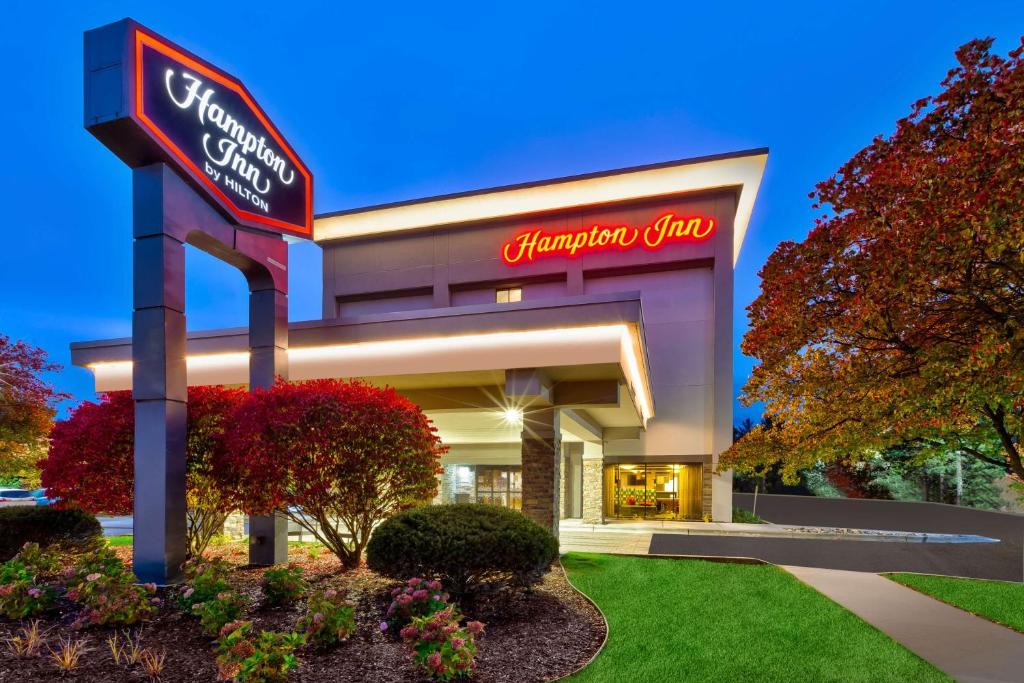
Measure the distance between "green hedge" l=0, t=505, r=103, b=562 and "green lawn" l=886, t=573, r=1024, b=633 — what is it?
1431 centimetres

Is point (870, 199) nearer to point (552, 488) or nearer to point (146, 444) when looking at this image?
point (552, 488)

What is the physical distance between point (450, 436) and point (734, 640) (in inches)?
578

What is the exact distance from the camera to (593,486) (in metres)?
22.7

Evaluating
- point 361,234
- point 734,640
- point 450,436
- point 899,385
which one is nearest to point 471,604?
point 734,640

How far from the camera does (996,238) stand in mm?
5008

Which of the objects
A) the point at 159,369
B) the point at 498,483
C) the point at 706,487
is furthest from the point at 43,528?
the point at 706,487

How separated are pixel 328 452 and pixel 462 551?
2491mm

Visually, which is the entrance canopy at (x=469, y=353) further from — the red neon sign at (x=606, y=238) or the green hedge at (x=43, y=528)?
the red neon sign at (x=606, y=238)

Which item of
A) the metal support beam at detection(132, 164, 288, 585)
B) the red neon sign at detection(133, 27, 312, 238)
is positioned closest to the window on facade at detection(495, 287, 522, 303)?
the red neon sign at detection(133, 27, 312, 238)

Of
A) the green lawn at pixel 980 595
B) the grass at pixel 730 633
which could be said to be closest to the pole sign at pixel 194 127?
the grass at pixel 730 633

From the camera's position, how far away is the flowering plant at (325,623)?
5.70 metres

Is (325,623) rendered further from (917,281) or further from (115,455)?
(917,281)

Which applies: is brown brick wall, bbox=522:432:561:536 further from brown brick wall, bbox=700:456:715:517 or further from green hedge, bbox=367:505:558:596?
brown brick wall, bbox=700:456:715:517

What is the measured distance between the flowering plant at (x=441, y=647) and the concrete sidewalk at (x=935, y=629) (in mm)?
4935
